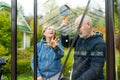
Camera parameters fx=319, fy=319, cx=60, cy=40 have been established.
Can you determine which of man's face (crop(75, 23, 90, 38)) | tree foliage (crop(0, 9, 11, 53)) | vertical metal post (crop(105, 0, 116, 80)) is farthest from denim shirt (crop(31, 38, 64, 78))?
vertical metal post (crop(105, 0, 116, 80))

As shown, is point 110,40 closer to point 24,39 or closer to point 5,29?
point 24,39

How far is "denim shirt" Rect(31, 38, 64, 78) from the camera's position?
4375 millimetres

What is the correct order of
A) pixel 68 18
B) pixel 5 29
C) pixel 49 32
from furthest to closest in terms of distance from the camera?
pixel 5 29 → pixel 49 32 → pixel 68 18

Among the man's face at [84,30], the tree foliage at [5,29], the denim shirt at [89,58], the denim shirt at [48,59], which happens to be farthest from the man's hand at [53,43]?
the tree foliage at [5,29]

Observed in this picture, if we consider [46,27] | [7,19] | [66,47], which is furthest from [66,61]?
[7,19]

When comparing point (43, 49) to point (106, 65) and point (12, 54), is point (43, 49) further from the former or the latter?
point (106, 65)

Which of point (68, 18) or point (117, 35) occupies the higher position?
point (68, 18)

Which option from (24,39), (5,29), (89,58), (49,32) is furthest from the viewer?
(5,29)

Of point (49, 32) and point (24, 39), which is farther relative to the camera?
point (24, 39)

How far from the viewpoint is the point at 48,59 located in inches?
175

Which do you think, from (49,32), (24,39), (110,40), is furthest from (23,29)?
(110,40)

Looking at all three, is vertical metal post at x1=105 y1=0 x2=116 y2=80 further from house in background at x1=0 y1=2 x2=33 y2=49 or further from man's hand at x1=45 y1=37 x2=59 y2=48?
house in background at x1=0 y1=2 x2=33 y2=49

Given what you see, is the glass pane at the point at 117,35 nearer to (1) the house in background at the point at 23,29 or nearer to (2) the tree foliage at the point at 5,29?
(1) the house in background at the point at 23,29

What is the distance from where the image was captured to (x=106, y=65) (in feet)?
13.4
